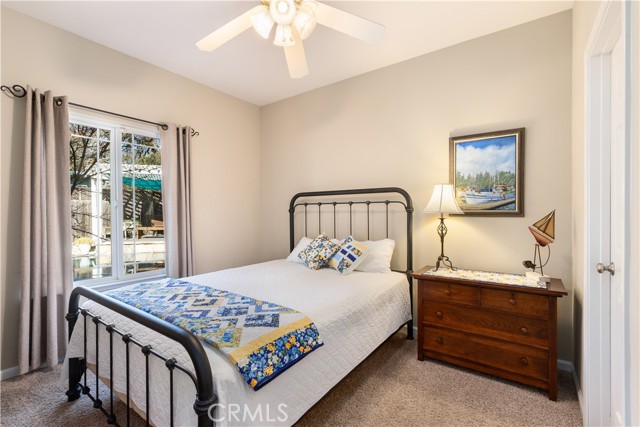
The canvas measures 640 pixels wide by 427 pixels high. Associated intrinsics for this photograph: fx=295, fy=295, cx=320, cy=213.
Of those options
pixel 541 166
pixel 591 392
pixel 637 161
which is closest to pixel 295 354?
pixel 637 161

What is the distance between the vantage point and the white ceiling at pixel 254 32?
2.14 metres

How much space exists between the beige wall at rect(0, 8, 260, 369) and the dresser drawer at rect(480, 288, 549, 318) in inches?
113

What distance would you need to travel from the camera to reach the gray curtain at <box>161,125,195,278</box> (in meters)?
3.01

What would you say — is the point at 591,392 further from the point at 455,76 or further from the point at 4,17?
the point at 4,17

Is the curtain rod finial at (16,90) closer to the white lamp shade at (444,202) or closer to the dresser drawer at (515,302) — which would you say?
the white lamp shade at (444,202)

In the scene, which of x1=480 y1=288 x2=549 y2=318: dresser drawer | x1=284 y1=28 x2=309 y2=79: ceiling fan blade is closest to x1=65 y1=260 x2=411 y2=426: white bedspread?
x1=480 y1=288 x2=549 y2=318: dresser drawer

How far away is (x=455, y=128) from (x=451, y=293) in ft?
4.79

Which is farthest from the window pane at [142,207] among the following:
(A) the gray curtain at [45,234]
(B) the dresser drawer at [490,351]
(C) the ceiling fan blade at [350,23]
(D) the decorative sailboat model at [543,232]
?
(D) the decorative sailboat model at [543,232]

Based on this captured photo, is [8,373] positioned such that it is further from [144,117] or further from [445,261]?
[445,261]

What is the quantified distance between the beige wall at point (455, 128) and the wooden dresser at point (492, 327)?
0.53m

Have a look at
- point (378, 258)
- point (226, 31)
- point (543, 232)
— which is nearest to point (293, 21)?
point (226, 31)

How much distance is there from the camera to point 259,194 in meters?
4.19

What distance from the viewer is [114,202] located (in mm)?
2795

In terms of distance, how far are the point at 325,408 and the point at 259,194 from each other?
9.64ft
